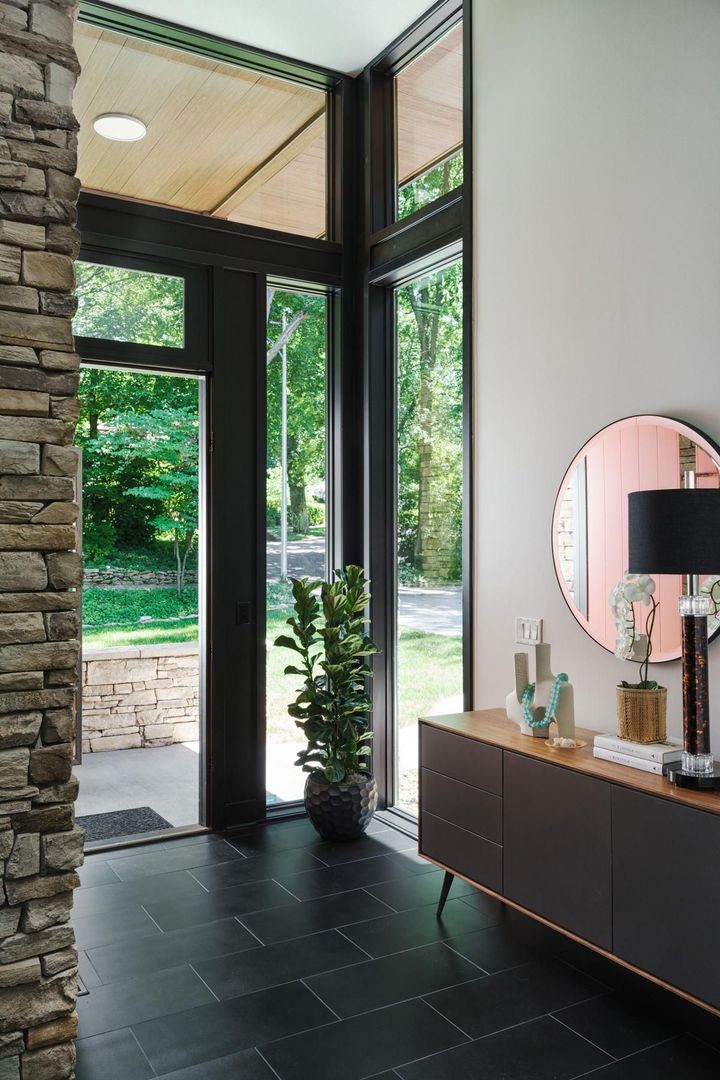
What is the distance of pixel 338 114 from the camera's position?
14.6 feet

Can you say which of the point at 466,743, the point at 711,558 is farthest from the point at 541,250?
the point at 466,743

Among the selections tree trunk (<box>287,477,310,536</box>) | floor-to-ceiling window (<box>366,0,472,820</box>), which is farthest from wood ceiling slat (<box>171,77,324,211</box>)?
tree trunk (<box>287,477,310,536</box>)

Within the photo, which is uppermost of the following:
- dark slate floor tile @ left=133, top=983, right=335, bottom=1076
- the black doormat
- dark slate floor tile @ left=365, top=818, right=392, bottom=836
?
dark slate floor tile @ left=365, top=818, right=392, bottom=836

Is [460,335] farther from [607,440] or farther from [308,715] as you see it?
[308,715]

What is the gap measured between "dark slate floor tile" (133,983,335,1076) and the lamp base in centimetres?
117

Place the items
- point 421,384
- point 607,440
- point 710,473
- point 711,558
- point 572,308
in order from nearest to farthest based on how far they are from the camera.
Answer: point 711,558, point 710,473, point 607,440, point 572,308, point 421,384

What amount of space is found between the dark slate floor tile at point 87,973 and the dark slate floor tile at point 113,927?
0.09 m

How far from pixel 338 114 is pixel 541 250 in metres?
1.77

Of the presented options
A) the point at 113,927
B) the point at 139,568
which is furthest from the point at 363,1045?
the point at 139,568

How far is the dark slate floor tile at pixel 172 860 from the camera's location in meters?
3.58

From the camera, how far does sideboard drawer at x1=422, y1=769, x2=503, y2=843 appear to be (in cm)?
285

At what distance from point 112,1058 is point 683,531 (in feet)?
6.61

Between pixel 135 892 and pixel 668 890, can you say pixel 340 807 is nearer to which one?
pixel 135 892

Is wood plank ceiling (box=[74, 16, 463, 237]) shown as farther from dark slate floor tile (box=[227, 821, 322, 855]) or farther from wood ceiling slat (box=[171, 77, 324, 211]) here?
dark slate floor tile (box=[227, 821, 322, 855])
